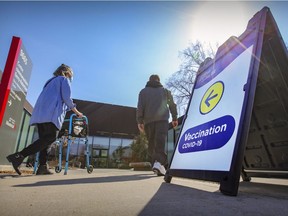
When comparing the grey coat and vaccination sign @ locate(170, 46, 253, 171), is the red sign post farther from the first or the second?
vaccination sign @ locate(170, 46, 253, 171)

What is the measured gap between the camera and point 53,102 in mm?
3115

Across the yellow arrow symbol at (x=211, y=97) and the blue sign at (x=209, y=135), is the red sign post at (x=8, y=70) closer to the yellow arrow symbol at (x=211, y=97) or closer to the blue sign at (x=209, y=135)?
the blue sign at (x=209, y=135)

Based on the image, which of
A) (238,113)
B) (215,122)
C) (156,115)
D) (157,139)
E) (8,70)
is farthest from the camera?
(8,70)

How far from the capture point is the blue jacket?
3.03 m

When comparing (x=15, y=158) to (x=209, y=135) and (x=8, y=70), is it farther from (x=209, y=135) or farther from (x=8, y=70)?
(x=209, y=135)

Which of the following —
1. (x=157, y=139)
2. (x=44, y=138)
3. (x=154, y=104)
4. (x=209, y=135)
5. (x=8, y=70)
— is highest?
(x=8, y=70)

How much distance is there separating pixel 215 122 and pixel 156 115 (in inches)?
80.9

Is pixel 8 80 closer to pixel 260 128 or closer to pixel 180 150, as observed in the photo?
pixel 180 150

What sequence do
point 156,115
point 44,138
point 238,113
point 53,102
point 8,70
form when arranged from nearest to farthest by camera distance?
1. point 238,113
2. point 44,138
3. point 53,102
4. point 156,115
5. point 8,70

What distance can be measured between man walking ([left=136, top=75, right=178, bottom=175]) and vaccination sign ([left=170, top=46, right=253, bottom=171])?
137cm

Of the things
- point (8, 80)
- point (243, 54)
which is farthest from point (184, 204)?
point (8, 80)

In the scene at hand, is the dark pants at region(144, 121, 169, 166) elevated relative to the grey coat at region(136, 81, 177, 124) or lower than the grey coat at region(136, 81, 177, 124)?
lower

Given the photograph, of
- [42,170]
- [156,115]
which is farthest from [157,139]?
[42,170]

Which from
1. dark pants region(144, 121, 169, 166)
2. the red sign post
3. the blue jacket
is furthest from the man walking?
the red sign post
